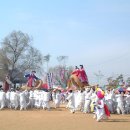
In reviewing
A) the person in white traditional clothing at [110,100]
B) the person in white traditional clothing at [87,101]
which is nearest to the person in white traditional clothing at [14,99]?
the person in white traditional clothing at [87,101]

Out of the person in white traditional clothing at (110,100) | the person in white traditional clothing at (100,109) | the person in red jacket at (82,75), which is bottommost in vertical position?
the person in white traditional clothing at (100,109)

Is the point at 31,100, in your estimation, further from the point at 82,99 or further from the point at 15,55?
the point at 15,55

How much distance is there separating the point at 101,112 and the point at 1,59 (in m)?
46.3

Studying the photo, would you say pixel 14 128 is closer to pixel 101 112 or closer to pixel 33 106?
pixel 101 112

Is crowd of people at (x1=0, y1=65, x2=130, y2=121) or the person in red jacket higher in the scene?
the person in red jacket

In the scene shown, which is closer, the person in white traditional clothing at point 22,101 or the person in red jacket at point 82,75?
the person in white traditional clothing at point 22,101

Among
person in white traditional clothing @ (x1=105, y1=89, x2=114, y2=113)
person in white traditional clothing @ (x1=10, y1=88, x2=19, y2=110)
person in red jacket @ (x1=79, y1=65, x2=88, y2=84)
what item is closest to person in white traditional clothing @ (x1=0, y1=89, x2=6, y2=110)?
person in white traditional clothing @ (x1=10, y1=88, x2=19, y2=110)

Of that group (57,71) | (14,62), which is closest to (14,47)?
(14,62)

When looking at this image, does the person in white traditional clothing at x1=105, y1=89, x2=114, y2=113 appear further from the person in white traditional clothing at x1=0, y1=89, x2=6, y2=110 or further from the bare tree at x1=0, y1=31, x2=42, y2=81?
the bare tree at x1=0, y1=31, x2=42, y2=81

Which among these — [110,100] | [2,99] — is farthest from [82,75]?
[2,99]

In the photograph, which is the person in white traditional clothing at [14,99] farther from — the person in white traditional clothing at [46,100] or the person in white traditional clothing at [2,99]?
the person in white traditional clothing at [46,100]

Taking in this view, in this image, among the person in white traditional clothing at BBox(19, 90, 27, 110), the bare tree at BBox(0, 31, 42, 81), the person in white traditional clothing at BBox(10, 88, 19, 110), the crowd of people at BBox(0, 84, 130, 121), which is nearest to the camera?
the crowd of people at BBox(0, 84, 130, 121)

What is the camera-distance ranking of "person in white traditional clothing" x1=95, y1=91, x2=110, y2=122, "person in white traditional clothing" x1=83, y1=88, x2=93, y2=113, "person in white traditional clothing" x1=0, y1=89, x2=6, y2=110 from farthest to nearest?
"person in white traditional clothing" x1=0, y1=89, x2=6, y2=110 < "person in white traditional clothing" x1=83, y1=88, x2=93, y2=113 < "person in white traditional clothing" x1=95, y1=91, x2=110, y2=122

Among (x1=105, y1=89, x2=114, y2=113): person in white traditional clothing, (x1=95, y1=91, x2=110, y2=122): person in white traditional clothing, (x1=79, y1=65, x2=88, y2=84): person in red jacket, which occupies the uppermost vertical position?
(x1=79, y1=65, x2=88, y2=84): person in red jacket
